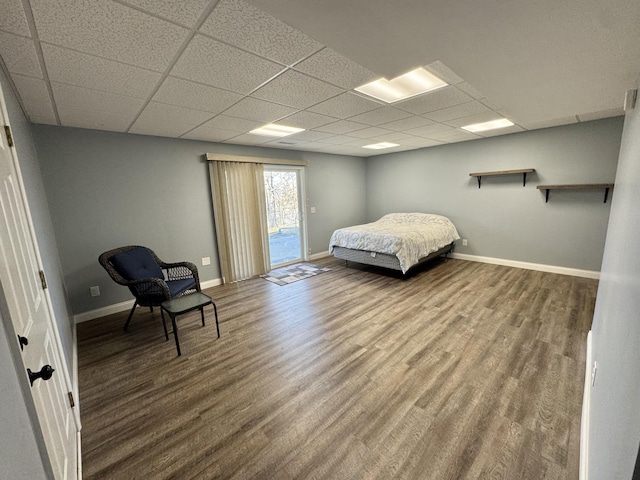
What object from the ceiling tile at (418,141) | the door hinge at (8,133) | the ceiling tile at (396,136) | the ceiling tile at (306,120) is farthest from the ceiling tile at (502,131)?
the door hinge at (8,133)

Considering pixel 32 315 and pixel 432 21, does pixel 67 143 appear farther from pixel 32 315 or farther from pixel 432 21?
pixel 432 21

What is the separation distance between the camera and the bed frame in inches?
162

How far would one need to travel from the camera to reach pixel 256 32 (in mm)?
1359

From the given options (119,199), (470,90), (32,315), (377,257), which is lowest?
(377,257)

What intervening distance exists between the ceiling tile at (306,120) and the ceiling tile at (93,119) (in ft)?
5.14

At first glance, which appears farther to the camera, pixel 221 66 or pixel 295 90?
pixel 295 90

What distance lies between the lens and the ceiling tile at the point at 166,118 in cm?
242

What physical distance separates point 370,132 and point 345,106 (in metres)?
1.26

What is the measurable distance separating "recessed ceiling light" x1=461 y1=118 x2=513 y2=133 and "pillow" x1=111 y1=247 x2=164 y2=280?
451 centimetres

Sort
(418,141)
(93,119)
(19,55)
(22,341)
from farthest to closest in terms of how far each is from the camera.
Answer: (418,141)
(93,119)
(19,55)
(22,341)

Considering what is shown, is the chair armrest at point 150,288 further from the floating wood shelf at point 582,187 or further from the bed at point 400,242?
the floating wood shelf at point 582,187

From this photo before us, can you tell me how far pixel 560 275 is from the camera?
158 inches

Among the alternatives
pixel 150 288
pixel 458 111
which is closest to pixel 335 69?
pixel 458 111

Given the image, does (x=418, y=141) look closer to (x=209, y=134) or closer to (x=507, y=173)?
(x=507, y=173)
